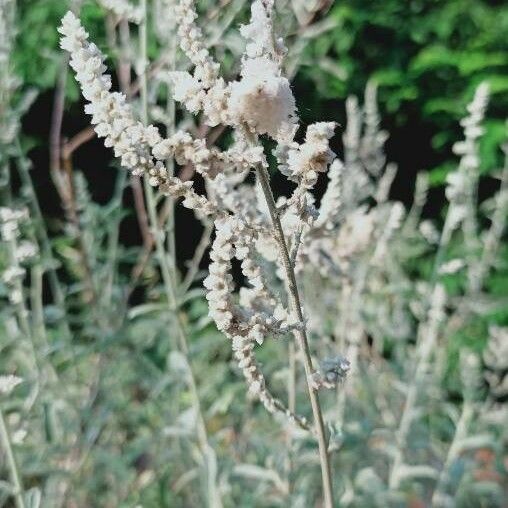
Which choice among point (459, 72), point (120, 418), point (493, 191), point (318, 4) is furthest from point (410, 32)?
point (120, 418)

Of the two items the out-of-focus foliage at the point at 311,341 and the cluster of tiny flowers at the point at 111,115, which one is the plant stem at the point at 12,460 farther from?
the cluster of tiny flowers at the point at 111,115

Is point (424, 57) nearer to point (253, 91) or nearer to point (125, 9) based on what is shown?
point (125, 9)

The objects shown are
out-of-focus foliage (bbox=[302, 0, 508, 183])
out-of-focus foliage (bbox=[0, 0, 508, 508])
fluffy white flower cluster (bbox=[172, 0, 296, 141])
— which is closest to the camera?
fluffy white flower cluster (bbox=[172, 0, 296, 141])

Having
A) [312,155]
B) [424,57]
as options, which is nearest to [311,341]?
[312,155]

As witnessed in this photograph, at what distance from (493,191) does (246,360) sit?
395cm

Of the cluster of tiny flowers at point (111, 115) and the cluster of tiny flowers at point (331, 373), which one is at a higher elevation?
the cluster of tiny flowers at point (111, 115)

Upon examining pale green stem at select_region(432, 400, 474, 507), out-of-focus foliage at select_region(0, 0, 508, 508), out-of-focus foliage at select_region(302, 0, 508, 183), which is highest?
out-of-focus foliage at select_region(302, 0, 508, 183)

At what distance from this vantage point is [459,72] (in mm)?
4520

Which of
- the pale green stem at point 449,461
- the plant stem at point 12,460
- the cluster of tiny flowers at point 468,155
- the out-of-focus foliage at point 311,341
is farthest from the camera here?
the pale green stem at point 449,461

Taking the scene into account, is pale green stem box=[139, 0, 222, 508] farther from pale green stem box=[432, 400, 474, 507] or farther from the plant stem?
pale green stem box=[432, 400, 474, 507]

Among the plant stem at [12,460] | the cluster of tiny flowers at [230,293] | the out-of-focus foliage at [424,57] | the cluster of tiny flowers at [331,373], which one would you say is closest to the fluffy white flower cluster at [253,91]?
the cluster of tiny flowers at [230,293]

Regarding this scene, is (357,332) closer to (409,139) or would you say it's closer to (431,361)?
(431,361)

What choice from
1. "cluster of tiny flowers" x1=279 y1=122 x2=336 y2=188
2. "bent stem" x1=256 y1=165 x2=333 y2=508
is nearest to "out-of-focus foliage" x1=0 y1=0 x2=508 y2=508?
"bent stem" x1=256 y1=165 x2=333 y2=508

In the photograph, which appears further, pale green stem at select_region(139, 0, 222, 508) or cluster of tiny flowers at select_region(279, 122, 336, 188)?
pale green stem at select_region(139, 0, 222, 508)
